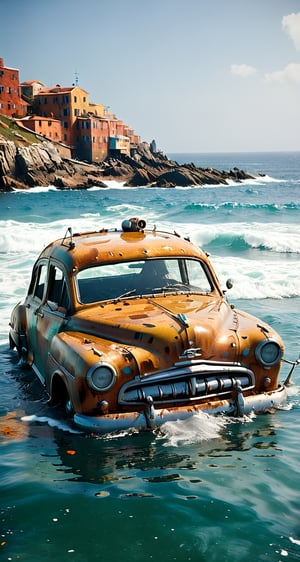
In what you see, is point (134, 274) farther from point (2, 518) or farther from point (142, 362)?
point (2, 518)

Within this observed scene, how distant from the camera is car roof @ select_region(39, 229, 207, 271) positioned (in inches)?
273

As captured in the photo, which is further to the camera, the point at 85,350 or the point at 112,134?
the point at 112,134

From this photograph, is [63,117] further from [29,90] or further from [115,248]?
[115,248]

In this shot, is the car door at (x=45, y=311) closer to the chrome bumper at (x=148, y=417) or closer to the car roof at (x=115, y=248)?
the car roof at (x=115, y=248)

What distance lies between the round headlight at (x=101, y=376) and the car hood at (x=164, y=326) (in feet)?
1.05

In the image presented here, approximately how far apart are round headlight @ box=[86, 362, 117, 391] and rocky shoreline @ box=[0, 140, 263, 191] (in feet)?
216

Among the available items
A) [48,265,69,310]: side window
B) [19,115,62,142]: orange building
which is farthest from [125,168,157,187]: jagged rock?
[48,265,69,310]: side window

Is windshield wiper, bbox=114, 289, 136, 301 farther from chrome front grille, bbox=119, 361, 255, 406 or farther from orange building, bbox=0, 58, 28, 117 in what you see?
orange building, bbox=0, 58, 28, 117

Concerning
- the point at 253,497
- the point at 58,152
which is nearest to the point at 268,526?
the point at 253,497

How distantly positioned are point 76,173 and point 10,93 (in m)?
16.1

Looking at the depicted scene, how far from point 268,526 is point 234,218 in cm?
3523

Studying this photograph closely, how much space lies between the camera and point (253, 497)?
473 cm

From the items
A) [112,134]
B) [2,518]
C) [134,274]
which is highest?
[112,134]

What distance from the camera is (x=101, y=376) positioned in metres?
5.45
